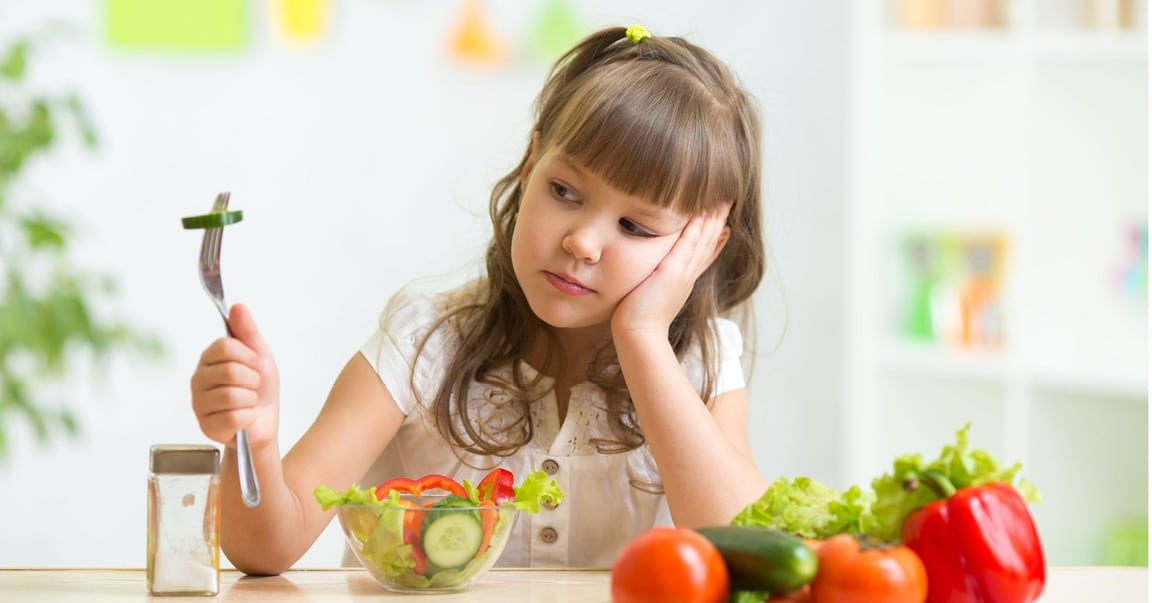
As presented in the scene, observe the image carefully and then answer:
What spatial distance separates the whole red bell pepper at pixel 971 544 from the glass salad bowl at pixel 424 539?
307 mm

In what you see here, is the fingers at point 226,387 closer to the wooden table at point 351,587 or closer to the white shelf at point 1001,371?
the wooden table at point 351,587

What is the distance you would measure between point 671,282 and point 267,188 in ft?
6.37

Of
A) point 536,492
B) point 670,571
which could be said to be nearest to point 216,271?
point 536,492

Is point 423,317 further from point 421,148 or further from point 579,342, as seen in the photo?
point 421,148

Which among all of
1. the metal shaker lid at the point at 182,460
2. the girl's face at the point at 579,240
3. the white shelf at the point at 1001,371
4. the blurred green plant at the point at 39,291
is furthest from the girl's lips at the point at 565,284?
the white shelf at the point at 1001,371

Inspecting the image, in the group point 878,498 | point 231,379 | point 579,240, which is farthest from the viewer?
point 579,240

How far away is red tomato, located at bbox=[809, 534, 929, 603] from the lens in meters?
0.82

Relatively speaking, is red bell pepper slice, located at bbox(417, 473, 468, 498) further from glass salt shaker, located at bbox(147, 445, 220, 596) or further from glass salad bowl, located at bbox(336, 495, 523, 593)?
glass salt shaker, located at bbox(147, 445, 220, 596)

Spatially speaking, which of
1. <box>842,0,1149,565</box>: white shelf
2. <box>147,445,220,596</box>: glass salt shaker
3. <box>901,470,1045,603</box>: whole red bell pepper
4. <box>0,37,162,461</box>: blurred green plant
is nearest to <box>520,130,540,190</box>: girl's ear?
<box>147,445,220,596</box>: glass salt shaker

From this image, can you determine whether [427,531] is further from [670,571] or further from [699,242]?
[699,242]

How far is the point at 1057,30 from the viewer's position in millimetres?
3139

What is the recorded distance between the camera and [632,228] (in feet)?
4.46

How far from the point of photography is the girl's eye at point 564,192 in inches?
52.8

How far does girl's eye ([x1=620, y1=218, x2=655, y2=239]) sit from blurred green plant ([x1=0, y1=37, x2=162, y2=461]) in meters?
1.43
